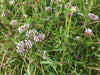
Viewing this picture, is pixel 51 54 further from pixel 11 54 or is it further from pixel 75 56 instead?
pixel 11 54

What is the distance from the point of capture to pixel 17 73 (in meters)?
0.92

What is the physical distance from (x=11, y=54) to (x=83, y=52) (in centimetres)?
53

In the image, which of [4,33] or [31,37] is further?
[4,33]

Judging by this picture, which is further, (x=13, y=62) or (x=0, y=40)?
(x=0, y=40)

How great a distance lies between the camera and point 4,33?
3.47 ft

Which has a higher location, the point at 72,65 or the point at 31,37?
the point at 31,37

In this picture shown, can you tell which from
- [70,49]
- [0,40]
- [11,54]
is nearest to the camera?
[70,49]

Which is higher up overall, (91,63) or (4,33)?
(4,33)

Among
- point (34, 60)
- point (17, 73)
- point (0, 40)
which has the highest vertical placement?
point (0, 40)

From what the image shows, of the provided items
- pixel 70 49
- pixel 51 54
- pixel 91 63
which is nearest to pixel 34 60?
pixel 51 54

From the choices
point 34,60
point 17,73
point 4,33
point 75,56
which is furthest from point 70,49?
point 4,33

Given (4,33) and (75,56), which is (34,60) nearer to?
(75,56)

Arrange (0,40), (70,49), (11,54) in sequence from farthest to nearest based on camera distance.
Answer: (0,40)
(11,54)
(70,49)

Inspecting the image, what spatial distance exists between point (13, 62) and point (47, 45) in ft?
0.98
